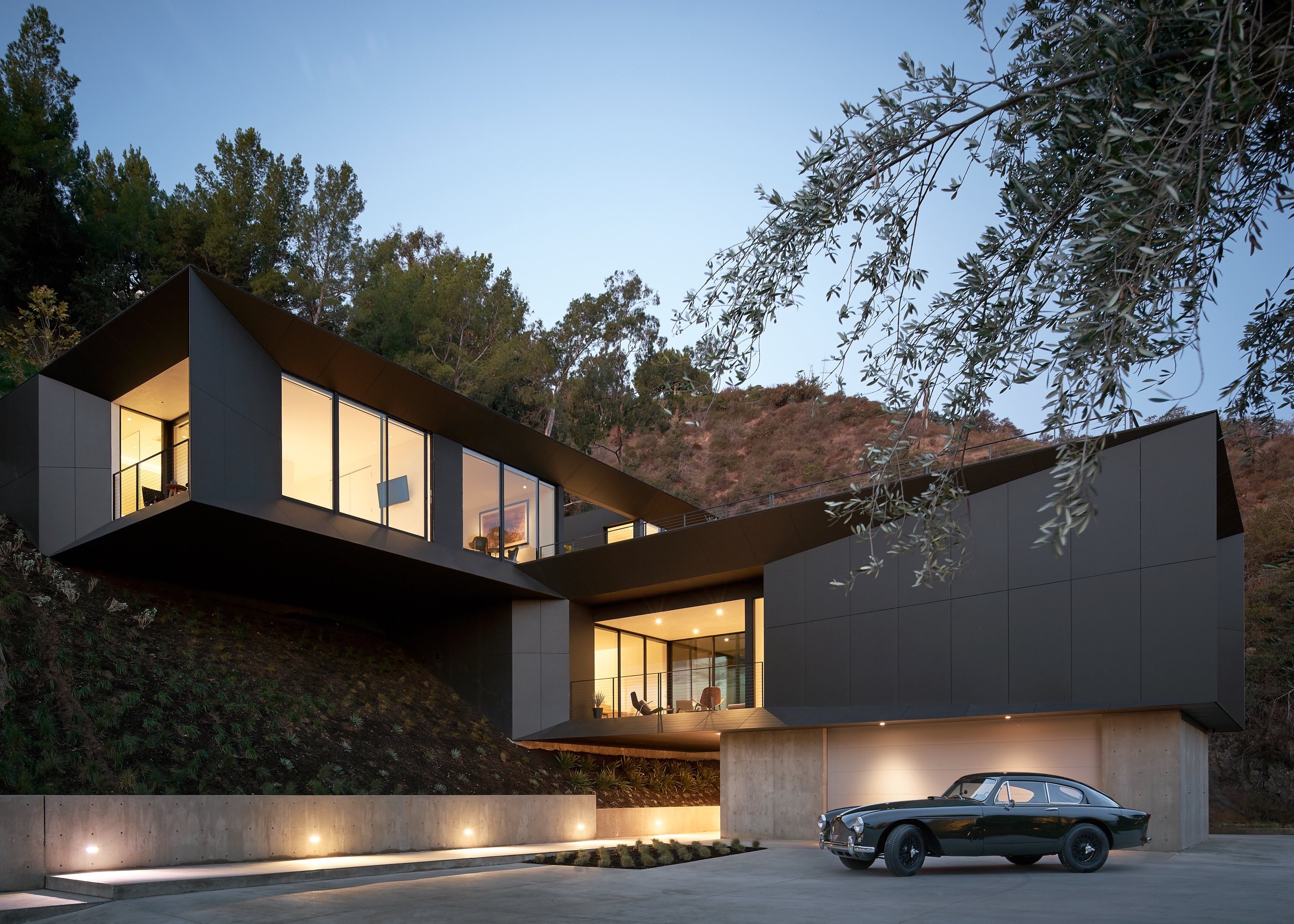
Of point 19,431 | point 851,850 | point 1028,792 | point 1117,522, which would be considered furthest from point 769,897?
point 19,431

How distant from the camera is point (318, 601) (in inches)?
930

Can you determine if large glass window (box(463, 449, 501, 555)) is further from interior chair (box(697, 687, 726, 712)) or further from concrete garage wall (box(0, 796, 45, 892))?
concrete garage wall (box(0, 796, 45, 892))

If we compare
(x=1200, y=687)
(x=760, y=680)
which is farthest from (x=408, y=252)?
(x=1200, y=687)

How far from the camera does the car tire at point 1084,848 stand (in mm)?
11828

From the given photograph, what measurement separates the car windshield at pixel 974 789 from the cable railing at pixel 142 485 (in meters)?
14.9

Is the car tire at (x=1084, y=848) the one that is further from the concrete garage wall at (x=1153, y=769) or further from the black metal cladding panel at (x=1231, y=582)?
the black metal cladding panel at (x=1231, y=582)

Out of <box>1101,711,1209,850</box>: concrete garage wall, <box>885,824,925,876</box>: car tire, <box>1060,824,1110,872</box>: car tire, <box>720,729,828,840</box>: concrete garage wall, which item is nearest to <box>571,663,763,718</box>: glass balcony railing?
<box>720,729,828,840</box>: concrete garage wall

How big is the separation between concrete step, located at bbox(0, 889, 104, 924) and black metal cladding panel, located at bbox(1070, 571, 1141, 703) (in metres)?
14.2

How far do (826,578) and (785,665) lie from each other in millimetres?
1998

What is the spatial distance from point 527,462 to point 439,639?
5361 millimetres

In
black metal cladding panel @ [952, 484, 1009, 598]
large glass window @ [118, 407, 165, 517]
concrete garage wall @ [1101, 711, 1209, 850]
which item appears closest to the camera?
concrete garage wall @ [1101, 711, 1209, 850]

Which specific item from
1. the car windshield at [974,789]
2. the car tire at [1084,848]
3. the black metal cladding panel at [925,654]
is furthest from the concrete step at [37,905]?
the black metal cladding panel at [925,654]

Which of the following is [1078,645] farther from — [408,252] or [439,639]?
[408,252]

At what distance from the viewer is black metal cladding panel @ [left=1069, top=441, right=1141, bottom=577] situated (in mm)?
15625
